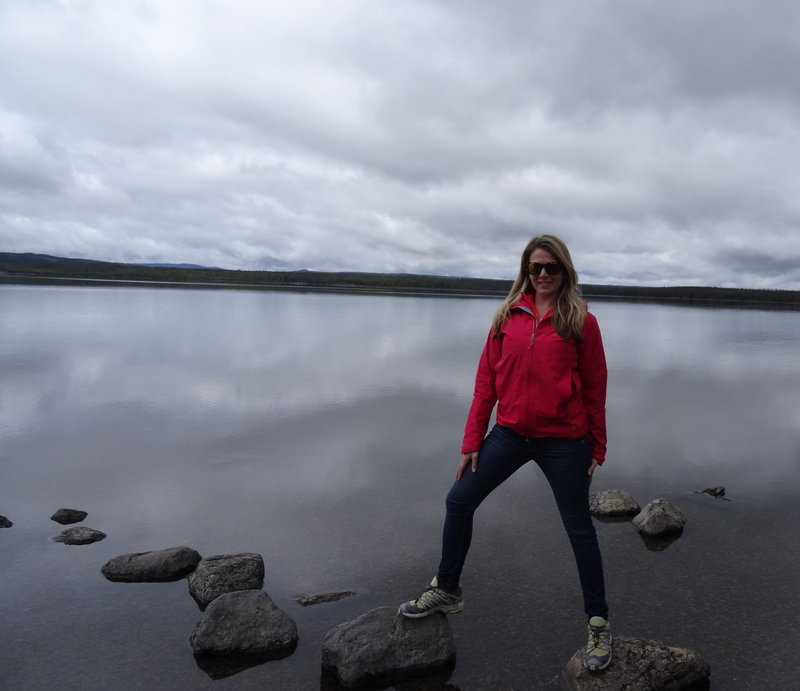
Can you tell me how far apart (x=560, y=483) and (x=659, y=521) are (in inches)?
121

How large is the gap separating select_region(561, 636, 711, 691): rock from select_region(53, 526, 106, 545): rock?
4433 millimetres

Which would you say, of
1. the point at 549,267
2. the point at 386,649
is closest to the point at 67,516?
the point at 386,649

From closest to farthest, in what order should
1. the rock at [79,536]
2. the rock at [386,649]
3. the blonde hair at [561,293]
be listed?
the blonde hair at [561,293]
the rock at [386,649]
the rock at [79,536]

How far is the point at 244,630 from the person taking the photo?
3.99 meters

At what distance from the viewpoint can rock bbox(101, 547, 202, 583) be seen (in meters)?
4.87

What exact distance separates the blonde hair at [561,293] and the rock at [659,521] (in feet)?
11.2

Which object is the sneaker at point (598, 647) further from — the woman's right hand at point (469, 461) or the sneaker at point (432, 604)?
the woman's right hand at point (469, 461)

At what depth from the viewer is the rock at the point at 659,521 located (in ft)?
19.1

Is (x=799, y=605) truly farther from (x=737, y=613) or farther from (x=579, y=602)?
(x=579, y=602)

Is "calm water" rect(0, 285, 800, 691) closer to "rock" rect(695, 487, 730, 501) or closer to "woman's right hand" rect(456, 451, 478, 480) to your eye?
"rock" rect(695, 487, 730, 501)

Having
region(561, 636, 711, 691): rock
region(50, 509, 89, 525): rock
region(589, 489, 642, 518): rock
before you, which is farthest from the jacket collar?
region(50, 509, 89, 525): rock

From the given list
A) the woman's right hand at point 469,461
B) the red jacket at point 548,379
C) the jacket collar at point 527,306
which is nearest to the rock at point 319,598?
the woman's right hand at point 469,461

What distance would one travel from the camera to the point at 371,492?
704cm

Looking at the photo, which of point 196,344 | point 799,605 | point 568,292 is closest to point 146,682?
point 568,292
